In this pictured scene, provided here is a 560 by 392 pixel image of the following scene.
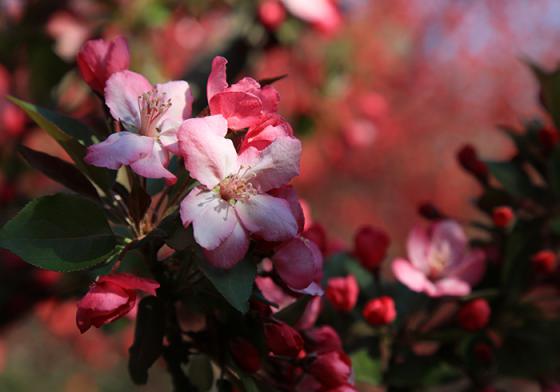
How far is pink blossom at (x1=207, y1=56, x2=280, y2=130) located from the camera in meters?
0.75

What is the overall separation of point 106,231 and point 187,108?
162mm

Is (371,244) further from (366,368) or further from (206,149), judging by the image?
(206,149)

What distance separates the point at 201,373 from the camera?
880 mm

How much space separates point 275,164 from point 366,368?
16.3 inches

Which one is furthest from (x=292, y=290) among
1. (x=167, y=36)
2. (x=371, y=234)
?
(x=167, y=36)

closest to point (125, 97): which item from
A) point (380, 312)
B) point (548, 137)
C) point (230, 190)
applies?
point (230, 190)

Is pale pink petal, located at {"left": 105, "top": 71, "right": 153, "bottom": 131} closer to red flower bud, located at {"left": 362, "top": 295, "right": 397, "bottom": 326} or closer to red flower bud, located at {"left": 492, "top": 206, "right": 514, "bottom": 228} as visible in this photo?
red flower bud, located at {"left": 362, "top": 295, "right": 397, "bottom": 326}

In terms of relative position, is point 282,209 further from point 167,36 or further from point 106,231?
point 167,36

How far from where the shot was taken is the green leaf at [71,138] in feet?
2.58

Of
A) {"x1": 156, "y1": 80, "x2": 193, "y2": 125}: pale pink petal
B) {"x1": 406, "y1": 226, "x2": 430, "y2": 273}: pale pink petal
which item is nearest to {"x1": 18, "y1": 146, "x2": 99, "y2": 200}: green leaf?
{"x1": 156, "y1": 80, "x2": 193, "y2": 125}: pale pink petal

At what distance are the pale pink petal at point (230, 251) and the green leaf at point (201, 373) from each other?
0.21 metres

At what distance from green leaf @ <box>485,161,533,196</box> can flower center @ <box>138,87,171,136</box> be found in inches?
22.9

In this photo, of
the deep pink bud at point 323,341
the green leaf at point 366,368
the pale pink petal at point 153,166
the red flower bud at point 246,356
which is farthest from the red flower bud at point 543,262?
the pale pink petal at point 153,166

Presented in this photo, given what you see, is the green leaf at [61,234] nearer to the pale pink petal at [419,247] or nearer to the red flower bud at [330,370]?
the red flower bud at [330,370]
